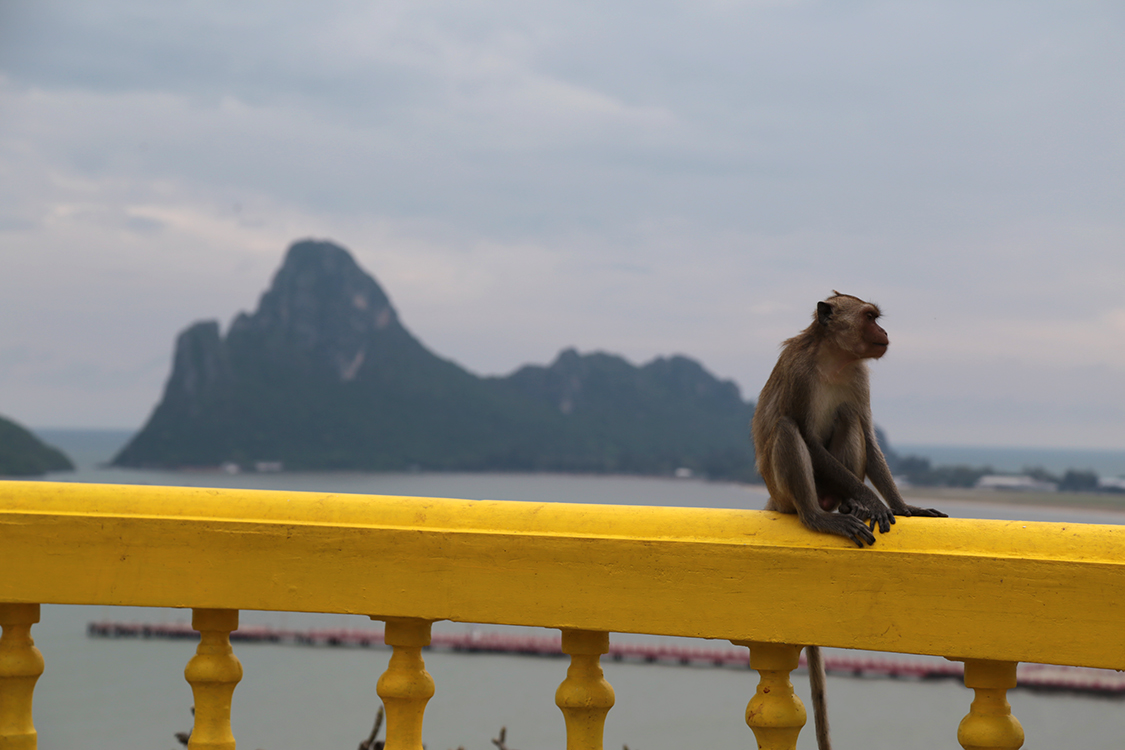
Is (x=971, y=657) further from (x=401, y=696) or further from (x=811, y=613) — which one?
(x=401, y=696)

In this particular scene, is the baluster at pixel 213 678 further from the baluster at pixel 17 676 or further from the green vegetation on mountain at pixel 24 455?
the green vegetation on mountain at pixel 24 455

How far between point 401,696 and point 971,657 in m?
1.38

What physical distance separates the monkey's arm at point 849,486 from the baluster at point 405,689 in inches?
48.9

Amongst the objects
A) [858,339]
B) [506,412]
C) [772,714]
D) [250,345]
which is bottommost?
[772,714]

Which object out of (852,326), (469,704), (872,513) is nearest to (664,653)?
(469,704)

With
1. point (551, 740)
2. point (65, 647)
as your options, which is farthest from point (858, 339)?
point (65, 647)

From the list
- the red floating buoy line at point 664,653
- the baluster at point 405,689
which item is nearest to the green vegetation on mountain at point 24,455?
the red floating buoy line at point 664,653

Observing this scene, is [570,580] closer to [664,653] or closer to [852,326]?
[852,326]

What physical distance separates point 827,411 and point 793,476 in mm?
776

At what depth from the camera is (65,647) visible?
260 feet

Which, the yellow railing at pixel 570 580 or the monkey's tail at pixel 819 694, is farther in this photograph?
the monkey's tail at pixel 819 694

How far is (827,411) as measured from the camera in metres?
3.92

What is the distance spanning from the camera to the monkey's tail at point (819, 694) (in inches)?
107

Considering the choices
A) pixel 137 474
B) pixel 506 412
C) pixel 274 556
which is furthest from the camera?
pixel 506 412
